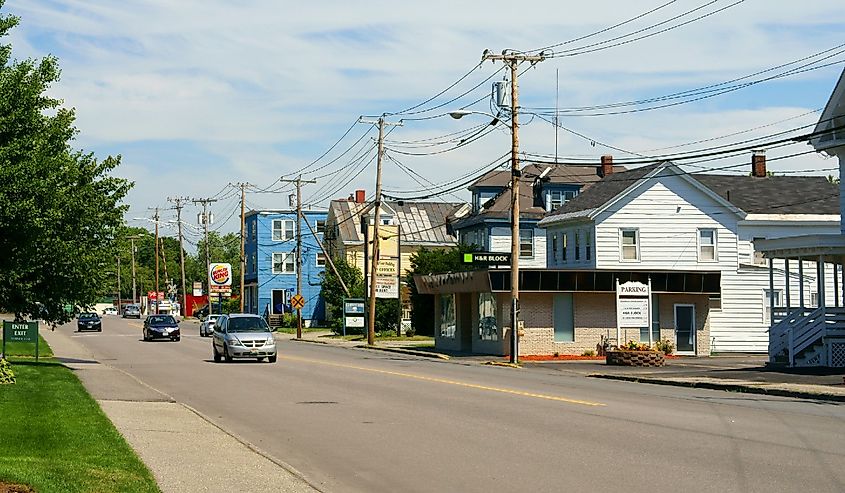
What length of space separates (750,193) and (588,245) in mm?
9205

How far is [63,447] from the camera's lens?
1302 centimetres

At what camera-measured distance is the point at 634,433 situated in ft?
51.0

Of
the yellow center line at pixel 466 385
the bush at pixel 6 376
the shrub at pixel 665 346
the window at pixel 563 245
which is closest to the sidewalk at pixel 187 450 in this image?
the bush at pixel 6 376

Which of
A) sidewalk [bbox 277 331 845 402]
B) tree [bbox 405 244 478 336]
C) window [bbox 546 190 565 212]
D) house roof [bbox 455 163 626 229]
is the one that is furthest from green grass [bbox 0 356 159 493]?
window [bbox 546 190 565 212]

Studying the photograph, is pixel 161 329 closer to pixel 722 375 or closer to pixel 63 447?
pixel 722 375

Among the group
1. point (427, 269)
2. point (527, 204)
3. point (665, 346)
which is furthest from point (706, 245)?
point (527, 204)

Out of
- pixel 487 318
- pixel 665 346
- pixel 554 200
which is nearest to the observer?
pixel 665 346

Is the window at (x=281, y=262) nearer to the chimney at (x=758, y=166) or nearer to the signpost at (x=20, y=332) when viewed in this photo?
the chimney at (x=758, y=166)

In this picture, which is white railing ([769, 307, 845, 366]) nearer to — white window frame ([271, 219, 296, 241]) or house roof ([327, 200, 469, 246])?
house roof ([327, 200, 469, 246])

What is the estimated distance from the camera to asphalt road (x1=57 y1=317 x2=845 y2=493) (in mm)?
11531

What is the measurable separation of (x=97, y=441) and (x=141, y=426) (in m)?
2.98

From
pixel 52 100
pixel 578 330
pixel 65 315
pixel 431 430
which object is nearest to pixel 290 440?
pixel 431 430

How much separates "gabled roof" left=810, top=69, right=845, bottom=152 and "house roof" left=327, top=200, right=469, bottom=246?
5551cm

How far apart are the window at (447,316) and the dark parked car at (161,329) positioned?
1656cm
